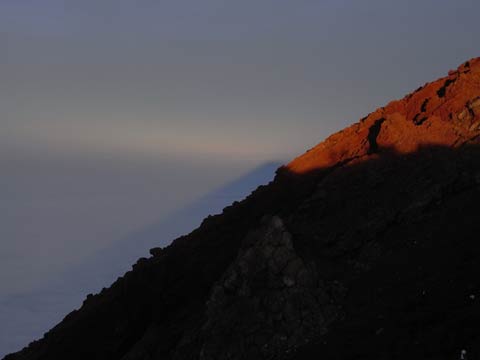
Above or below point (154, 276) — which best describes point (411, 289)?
below

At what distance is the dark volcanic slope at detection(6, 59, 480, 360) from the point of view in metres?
20.1

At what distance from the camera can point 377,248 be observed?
24453mm

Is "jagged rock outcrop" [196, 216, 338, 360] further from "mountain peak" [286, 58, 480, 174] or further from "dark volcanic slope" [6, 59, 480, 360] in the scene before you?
"mountain peak" [286, 58, 480, 174]

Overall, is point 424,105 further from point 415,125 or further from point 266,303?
point 266,303

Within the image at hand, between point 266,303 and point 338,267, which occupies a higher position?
point 266,303

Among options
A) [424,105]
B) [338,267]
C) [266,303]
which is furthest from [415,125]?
[266,303]

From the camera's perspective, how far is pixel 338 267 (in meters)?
24.3

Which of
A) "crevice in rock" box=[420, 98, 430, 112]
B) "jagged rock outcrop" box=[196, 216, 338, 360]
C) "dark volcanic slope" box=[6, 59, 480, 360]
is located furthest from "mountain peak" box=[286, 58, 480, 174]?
"jagged rock outcrop" box=[196, 216, 338, 360]

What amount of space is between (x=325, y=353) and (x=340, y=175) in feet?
37.7

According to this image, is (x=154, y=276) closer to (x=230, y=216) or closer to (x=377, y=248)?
(x=230, y=216)

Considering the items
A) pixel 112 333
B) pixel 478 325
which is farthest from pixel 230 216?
pixel 478 325

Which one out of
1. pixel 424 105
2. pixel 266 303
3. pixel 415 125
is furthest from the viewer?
pixel 424 105

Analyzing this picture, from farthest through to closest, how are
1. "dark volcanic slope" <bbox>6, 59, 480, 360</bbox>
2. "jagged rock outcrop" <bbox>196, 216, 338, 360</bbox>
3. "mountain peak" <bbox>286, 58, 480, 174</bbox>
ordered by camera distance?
"mountain peak" <bbox>286, 58, 480, 174</bbox> → "jagged rock outcrop" <bbox>196, 216, 338, 360</bbox> → "dark volcanic slope" <bbox>6, 59, 480, 360</bbox>

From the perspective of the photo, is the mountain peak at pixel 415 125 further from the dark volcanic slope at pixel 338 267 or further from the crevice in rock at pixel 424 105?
the dark volcanic slope at pixel 338 267
